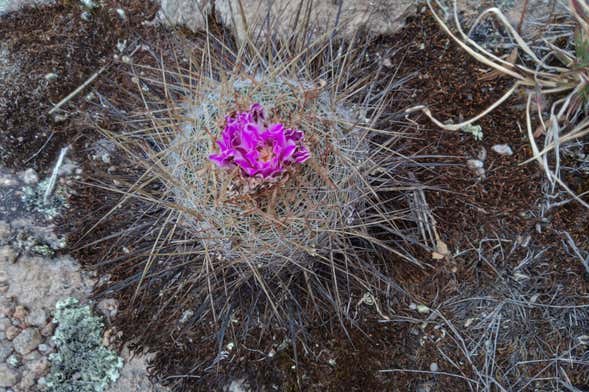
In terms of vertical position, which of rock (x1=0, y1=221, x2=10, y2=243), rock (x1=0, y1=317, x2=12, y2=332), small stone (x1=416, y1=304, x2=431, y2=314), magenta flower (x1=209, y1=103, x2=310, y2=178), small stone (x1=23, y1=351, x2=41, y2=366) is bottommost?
small stone (x1=416, y1=304, x2=431, y2=314)

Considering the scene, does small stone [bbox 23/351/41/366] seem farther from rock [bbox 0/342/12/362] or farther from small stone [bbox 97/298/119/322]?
small stone [bbox 97/298/119/322]

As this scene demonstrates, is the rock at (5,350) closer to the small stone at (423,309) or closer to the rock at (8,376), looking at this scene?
the rock at (8,376)

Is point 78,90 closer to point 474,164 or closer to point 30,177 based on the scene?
point 30,177

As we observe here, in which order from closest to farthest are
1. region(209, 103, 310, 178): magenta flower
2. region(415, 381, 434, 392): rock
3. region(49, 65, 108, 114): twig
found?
region(209, 103, 310, 178): magenta flower → region(415, 381, 434, 392): rock → region(49, 65, 108, 114): twig

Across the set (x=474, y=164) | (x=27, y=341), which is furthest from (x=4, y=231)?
(x=474, y=164)

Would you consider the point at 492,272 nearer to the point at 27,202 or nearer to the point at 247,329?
the point at 247,329

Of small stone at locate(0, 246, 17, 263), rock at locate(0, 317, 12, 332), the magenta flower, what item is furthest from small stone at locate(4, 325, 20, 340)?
the magenta flower
